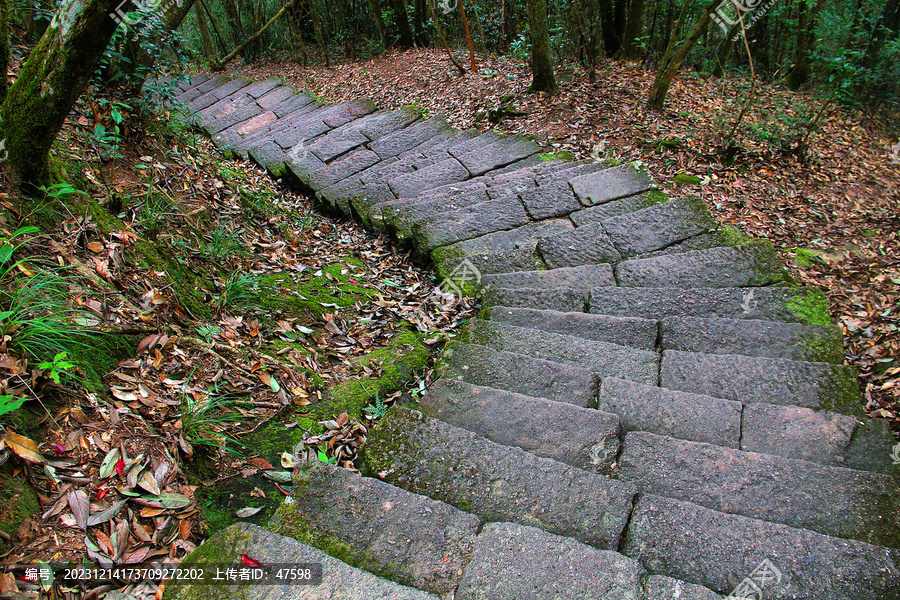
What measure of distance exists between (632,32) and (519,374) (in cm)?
740

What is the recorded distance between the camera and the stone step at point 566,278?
3.52m

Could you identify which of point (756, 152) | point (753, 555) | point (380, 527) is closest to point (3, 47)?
point (380, 527)

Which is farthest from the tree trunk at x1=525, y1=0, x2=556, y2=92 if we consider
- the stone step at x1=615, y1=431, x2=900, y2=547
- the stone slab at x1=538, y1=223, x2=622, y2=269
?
the stone step at x1=615, y1=431, x2=900, y2=547

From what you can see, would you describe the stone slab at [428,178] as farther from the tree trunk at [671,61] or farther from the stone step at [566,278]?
the tree trunk at [671,61]

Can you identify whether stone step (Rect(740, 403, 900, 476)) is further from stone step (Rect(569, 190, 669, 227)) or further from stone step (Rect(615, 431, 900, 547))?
stone step (Rect(569, 190, 669, 227))

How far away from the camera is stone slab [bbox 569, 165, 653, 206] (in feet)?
14.9

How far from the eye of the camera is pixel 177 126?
4473 mm

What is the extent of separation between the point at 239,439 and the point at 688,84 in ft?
26.3

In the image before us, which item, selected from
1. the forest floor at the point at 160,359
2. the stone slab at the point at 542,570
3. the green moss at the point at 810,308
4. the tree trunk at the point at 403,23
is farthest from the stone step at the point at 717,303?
the tree trunk at the point at 403,23

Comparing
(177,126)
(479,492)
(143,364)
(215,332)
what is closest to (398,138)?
(177,126)

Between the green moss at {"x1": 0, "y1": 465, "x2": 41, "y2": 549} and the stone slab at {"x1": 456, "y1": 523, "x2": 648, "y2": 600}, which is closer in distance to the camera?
the stone slab at {"x1": 456, "y1": 523, "x2": 648, "y2": 600}

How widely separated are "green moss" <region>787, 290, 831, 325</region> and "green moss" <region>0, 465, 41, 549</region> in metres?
3.68

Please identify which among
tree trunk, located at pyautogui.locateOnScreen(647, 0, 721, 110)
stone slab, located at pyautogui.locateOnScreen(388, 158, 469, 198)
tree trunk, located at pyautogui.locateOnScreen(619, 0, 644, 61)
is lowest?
stone slab, located at pyautogui.locateOnScreen(388, 158, 469, 198)

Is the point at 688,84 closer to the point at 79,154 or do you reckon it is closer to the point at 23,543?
the point at 79,154
